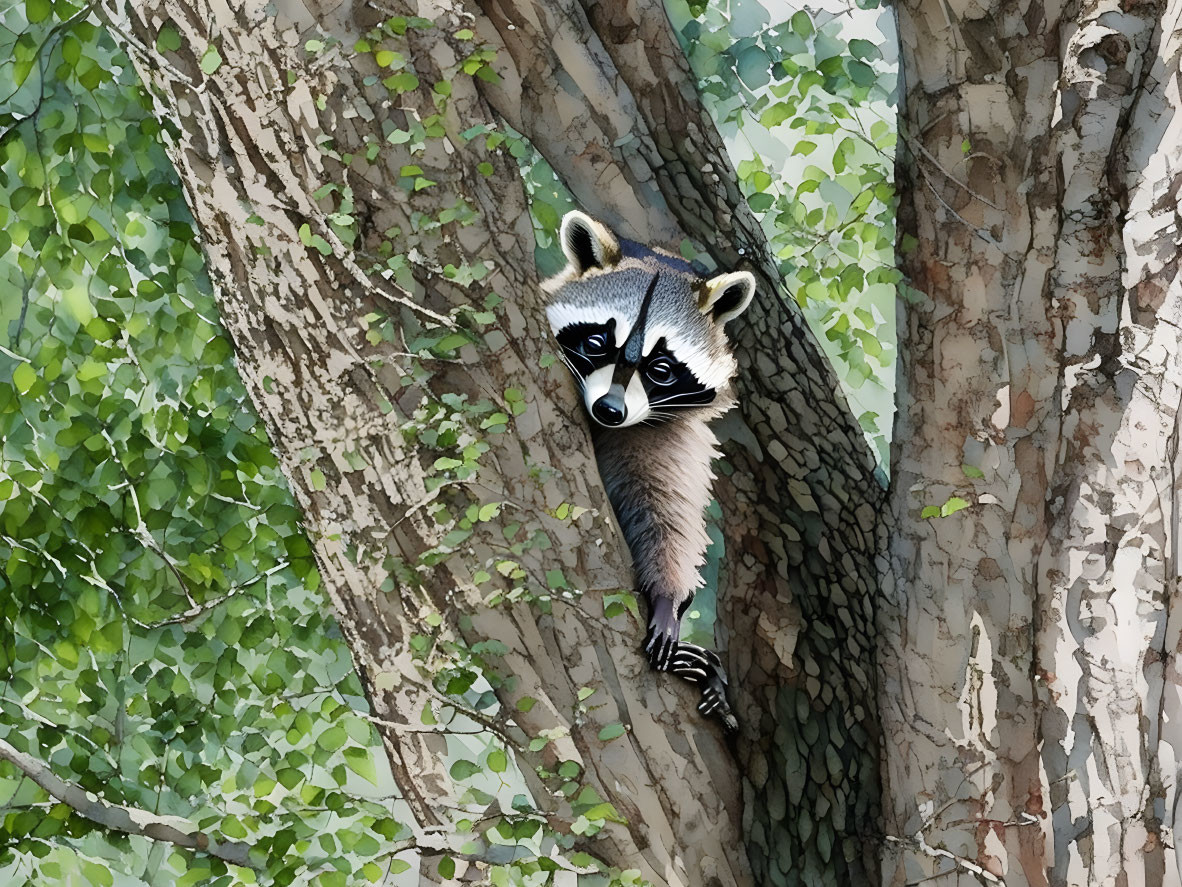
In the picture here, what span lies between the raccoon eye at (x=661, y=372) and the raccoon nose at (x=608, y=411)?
0.29 meters

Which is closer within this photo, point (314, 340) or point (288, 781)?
point (314, 340)

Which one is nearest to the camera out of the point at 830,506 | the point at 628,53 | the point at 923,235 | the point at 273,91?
the point at 273,91

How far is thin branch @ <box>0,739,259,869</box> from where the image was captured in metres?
2.16

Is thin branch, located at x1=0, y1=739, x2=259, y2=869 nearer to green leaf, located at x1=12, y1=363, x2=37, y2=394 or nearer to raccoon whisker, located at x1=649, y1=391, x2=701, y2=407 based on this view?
green leaf, located at x1=12, y1=363, x2=37, y2=394

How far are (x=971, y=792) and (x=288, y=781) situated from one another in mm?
1337

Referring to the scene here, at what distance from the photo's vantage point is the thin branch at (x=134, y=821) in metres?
2.16

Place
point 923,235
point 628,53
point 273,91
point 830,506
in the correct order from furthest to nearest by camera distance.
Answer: point 628,53
point 830,506
point 923,235
point 273,91

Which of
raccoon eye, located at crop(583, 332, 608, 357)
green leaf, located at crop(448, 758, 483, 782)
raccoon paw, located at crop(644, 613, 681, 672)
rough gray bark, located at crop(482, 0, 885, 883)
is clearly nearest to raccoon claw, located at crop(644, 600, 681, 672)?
raccoon paw, located at crop(644, 613, 681, 672)

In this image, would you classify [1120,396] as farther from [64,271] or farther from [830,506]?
[64,271]

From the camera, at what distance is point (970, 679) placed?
2.03 m

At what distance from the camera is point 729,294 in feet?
8.00

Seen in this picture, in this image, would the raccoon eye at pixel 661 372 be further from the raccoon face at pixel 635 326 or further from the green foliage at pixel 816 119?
the green foliage at pixel 816 119

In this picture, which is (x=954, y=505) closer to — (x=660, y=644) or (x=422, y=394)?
(x=660, y=644)

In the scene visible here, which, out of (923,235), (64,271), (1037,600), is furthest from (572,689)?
(64,271)
